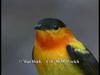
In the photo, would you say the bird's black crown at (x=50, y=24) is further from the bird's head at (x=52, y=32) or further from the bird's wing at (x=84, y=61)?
the bird's wing at (x=84, y=61)

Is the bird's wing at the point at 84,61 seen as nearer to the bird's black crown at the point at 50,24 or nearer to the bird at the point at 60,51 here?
the bird at the point at 60,51

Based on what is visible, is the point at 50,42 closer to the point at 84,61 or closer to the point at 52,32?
the point at 52,32

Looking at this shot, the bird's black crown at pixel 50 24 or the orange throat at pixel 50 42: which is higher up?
the bird's black crown at pixel 50 24

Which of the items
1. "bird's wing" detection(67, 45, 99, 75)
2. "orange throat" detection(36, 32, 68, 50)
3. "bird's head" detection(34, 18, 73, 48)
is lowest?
"bird's wing" detection(67, 45, 99, 75)

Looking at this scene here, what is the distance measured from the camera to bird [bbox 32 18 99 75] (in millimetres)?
2064

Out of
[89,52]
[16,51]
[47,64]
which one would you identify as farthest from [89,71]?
[16,51]

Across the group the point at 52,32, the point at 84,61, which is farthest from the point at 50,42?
the point at 84,61

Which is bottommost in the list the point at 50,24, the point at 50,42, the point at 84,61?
the point at 84,61

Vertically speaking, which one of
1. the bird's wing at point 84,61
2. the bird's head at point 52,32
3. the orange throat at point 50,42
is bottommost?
the bird's wing at point 84,61

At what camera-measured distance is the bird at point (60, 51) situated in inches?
81.3

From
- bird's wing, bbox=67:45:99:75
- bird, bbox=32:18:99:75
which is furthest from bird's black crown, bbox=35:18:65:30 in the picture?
bird's wing, bbox=67:45:99:75

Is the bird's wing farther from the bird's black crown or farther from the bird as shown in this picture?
the bird's black crown

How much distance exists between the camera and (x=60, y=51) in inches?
81.2

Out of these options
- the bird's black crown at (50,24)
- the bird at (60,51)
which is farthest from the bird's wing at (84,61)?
the bird's black crown at (50,24)
